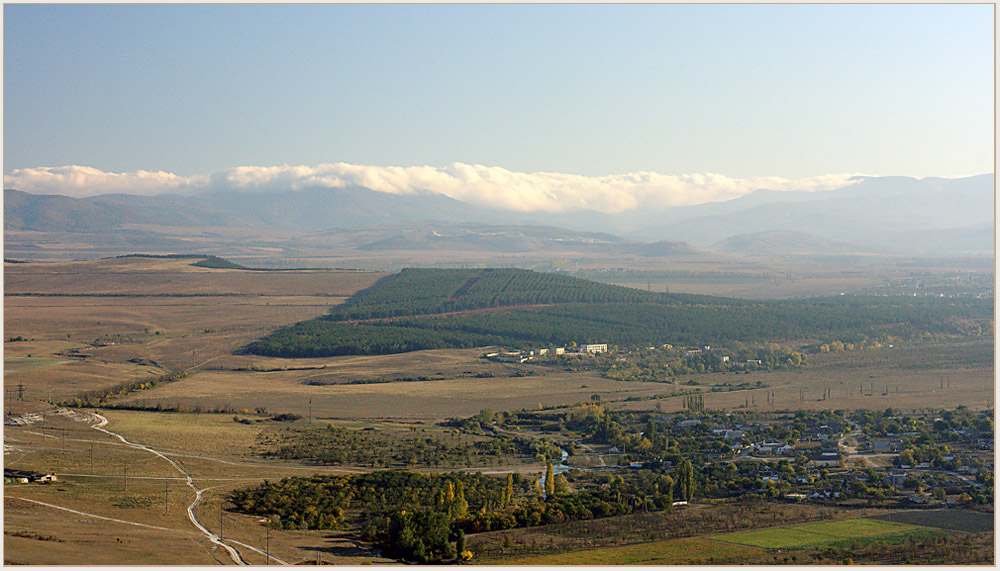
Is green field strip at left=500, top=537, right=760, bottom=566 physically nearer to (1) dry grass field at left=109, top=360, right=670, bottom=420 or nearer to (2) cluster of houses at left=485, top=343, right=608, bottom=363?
(1) dry grass field at left=109, top=360, right=670, bottom=420

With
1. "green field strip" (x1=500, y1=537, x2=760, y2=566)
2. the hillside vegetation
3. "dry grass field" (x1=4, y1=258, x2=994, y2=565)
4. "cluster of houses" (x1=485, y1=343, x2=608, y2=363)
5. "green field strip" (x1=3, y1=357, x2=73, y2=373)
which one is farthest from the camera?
the hillside vegetation

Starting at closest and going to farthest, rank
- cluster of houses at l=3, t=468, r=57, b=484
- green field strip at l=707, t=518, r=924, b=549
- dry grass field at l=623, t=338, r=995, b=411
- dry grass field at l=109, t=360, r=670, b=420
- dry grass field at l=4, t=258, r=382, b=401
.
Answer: green field strip at l=707, t=518, r=924, b=549 → cluster of houses at l=3, t=468, r=57, b=484 → dry grass field at l=109, t=360, r=670, b=420 → dry grass field at l=623, t=338, r=995, b=411 → dry grass field at l=4, t=258, r=382, b=401

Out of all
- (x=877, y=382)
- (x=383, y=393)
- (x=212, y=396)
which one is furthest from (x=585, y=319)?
(x=212, y=396)

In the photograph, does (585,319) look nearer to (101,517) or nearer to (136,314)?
(136,314)

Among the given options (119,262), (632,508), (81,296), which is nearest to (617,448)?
(632,508)

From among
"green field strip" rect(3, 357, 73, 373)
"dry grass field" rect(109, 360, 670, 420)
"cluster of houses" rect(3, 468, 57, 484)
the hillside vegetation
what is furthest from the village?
"green field strip" rect(3, 357, 73, 373)

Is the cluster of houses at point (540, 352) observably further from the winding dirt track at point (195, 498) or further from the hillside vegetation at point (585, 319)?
the winding dirt track at point (195, 498)
